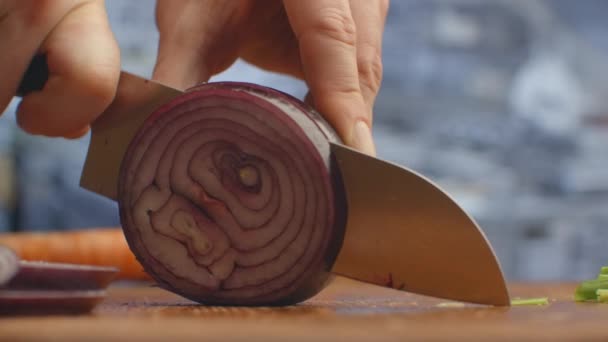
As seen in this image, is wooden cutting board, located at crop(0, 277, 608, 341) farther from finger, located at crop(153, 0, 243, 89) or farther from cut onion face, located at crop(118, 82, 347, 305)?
finger, located at crop(153, 0, 243, 89)

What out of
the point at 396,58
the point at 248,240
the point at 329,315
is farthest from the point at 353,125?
the point at 396,58

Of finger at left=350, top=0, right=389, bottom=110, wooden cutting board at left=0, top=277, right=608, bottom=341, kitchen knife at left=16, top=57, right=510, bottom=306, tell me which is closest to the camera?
wooden cutting board at left=0, top=277, right=608, bottom=341

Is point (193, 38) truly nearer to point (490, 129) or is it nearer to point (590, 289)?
point (590, 289)

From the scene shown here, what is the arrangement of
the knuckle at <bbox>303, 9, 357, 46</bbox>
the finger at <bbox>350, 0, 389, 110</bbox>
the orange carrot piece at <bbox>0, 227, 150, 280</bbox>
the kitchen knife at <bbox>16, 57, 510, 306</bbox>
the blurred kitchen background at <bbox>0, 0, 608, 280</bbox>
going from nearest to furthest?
the kitchen knife at <bbox>16, 57, 510, 306</bbox>, the knuckle at <bbox>303, 9, 357, 46</bbox>, the finger at <bbox>350, 0, 389, 110</bbox>, the orange carrot piece at <bbox>0, 227, 150, 280</bbox>, the blurred kitchen background at <bbox>0, 0, 608, 280</bbox>

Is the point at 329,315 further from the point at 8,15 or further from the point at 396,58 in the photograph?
the point at 396,58

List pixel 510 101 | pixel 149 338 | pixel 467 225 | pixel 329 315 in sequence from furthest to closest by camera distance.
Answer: pixel 510 101 < pixel 467 225 < pixel 329 315 < pixel 149 338

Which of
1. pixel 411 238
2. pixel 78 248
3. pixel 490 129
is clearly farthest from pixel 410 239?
pixel 490 129

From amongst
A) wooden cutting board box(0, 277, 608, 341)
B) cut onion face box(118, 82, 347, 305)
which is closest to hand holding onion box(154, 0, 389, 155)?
cut onion face box(118, 82, 347, 305)
